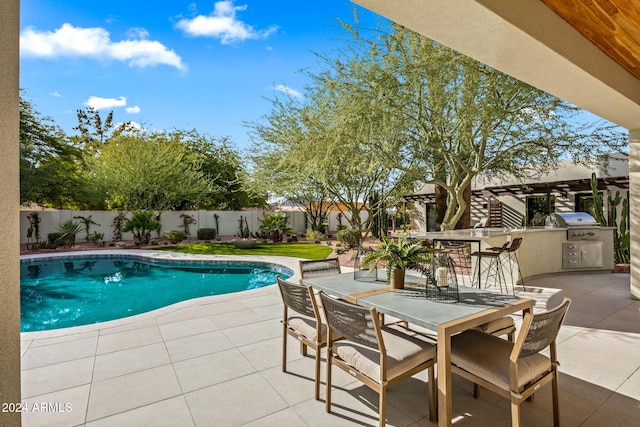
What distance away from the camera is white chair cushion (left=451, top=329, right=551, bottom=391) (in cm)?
205

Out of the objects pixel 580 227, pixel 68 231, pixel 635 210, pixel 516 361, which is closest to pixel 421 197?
pixel 580 227

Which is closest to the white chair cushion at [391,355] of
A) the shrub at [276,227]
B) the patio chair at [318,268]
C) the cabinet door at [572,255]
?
the patio chair at [318,268]

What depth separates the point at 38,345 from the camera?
12.5 feet

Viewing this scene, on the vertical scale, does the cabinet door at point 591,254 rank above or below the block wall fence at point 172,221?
below

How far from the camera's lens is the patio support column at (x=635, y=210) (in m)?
5.50

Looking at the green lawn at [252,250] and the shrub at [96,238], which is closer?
the green lawn at [252,250]

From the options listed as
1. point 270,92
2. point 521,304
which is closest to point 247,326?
point 521,304

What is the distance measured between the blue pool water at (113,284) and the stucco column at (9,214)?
20.4ft

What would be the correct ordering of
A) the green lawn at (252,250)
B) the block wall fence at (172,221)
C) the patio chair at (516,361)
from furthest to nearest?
the block wall fence at (172,221)
the green lawn at (252,250)
the patio chair at (516,361)

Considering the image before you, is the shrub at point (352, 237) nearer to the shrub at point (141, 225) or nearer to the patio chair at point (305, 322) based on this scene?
the shrub at point (141, 225)

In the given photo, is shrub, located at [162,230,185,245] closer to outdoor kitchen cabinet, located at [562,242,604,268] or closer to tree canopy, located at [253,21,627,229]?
tree canopy, located at [253,21,627,229]

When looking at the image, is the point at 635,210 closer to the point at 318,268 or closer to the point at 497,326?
the point at 497,326

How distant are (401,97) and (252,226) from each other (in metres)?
15.0

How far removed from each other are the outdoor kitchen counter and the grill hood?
19cm
